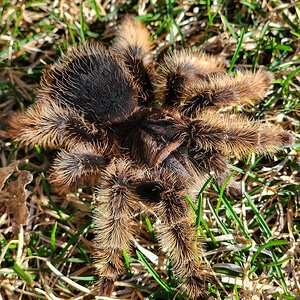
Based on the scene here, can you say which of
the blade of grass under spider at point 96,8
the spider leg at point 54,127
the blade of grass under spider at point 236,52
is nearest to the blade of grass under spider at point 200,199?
the spider leg at point 54,127

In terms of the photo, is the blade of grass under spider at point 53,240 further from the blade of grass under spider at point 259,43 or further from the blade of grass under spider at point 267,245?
the blade of grass under spider at point 259,43

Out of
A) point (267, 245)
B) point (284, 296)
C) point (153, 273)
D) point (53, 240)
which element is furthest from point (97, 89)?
point (284, 296)

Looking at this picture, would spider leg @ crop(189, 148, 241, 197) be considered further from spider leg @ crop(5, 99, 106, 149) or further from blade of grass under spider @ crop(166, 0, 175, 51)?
blade of grass under spider @ crop(166, 0, 175, 51)

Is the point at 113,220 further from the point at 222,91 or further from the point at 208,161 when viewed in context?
the point at 222,91

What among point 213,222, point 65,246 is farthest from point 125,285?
point 213,222

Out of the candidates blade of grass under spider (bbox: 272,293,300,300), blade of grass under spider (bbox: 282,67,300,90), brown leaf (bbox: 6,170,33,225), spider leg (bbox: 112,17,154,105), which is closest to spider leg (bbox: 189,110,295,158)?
spider leg (bbox: 112,17,154,105)

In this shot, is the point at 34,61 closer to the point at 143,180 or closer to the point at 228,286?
the point at 143,180

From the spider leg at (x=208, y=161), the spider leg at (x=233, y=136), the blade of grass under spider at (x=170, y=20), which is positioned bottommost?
the spider leg at (x=208, y=161)
